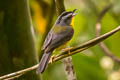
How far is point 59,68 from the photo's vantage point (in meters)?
2.19

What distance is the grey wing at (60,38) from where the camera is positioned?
169 centimetres

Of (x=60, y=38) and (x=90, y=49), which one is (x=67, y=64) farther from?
(x=90, y=49)

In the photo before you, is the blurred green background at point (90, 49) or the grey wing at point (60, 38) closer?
the grey wing at point (60, 38)

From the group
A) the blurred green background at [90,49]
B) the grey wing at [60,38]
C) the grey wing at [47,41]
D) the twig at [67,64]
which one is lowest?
the blurred green background at [90,49]

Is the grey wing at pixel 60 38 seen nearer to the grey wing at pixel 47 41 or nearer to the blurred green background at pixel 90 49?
the grey wing at pixel 47 41

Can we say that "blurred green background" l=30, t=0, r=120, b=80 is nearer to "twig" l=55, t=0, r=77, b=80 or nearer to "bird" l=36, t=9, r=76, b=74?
"bird" l=36, t=9, r=76, b=74

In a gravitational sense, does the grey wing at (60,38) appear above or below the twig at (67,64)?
below

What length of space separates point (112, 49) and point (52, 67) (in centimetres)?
44

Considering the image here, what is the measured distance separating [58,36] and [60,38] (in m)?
0.03

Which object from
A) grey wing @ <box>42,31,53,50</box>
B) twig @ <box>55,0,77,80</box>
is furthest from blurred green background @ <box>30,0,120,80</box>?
twig @ <box>55,0,77,80</box>

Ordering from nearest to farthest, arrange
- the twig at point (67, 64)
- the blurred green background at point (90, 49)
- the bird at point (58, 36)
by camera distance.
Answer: the twig at point (67, 64) < the bird at point (58, 36) < the blurred green background at point (90, 49)

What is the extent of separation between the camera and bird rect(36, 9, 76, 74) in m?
1.65

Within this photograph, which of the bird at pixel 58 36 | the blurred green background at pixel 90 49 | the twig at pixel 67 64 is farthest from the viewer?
the blurred green background at pixel 90 49

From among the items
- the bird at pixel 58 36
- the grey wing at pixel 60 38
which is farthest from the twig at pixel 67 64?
the grey wing at pixel 60 38
